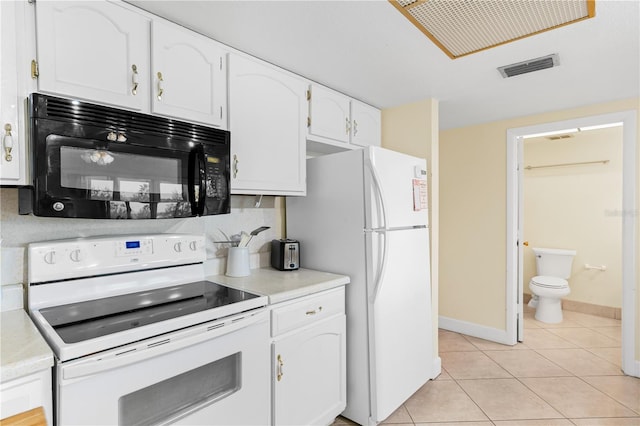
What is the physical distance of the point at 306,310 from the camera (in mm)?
1842

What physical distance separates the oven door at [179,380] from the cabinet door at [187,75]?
1.01 meters

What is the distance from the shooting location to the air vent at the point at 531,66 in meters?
2.00

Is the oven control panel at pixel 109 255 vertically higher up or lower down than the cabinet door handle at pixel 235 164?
lower down

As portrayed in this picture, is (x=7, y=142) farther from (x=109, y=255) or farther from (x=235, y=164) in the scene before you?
(x=235, y=164)

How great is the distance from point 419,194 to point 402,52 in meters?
0.94

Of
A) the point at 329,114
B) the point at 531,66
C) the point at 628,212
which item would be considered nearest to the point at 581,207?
the point at 628,212

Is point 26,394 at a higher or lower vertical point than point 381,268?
lower

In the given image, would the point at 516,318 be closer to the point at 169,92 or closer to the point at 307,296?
the point at 307,296

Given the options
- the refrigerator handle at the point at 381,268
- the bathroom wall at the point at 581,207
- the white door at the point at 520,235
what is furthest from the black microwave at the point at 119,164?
the bathroom wall at the point at 581,207

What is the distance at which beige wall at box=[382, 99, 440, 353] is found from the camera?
2.68 meters

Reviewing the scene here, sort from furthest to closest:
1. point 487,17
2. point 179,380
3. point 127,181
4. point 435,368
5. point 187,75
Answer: point 435,368 < point 187,75 < point 487,17 < point 127,181 < point 179,380

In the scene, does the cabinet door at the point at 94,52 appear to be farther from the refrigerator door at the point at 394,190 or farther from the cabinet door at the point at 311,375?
→ the cabinet door at the point at 311,375

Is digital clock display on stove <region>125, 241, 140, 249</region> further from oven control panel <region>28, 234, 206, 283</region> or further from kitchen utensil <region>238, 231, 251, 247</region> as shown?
kitchen utensil <region>238, 231, 251, 247</region>

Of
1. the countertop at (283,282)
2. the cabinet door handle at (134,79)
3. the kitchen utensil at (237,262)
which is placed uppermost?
the cabinet door handle at (134,79)
